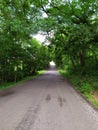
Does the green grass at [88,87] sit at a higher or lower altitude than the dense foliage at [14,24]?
lower

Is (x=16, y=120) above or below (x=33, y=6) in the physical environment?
below

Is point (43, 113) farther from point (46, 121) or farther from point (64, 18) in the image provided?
point (64, 18)

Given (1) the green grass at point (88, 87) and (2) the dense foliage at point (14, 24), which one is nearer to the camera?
(1) the green grass at point (88, 87)

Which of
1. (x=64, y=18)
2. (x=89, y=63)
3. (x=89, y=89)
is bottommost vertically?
(x=89, y=89)

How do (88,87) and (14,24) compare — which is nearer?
(88,87)

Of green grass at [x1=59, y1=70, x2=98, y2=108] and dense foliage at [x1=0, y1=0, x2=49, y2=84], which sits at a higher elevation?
dense foliage at [x1=0, y1=0, x2=49, y2=84]

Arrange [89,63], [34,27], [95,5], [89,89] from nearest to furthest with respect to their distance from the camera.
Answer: [89,89] < [34,27] < [95,5] < [89,63]

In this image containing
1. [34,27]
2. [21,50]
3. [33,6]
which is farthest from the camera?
[21,50]

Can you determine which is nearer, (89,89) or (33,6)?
(89,89)

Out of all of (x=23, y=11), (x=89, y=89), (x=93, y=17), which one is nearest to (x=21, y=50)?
(x=23, y=11)

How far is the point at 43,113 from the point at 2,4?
31.8 feet

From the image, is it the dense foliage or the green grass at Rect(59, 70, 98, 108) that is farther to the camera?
the dense foliage

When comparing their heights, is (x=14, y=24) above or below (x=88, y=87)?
above

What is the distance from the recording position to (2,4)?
12.0 m
